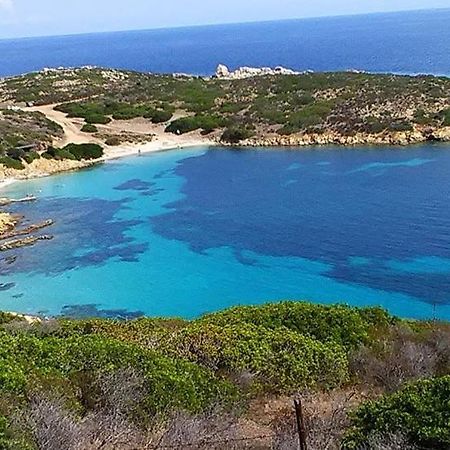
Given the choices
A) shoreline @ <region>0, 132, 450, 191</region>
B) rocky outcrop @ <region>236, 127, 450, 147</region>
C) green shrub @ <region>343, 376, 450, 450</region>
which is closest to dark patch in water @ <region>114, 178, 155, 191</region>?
shoreline @ <region>0, 132, 450, 191</region>

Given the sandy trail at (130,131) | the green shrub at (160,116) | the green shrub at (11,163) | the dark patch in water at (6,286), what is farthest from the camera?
the green shrub at (160,116)

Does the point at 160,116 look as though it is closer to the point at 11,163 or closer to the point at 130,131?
the point at 130,131

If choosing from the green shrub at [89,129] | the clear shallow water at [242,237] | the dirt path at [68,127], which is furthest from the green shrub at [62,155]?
the green shrub at [89,129]

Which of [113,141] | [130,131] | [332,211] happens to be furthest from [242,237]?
[130,131]

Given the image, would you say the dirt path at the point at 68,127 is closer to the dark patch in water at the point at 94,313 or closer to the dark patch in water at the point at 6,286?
the dark patch in water at the point at 6,286

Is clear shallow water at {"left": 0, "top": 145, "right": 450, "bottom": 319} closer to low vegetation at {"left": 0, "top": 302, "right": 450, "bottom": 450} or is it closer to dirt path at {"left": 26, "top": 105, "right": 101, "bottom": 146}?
dirt path at {"left": 26, "top": 105, "right": 101, "bottom": 146}

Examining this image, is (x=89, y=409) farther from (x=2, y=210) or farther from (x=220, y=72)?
(x=220, y=72)

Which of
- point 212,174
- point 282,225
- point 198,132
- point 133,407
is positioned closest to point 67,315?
point 282,225
